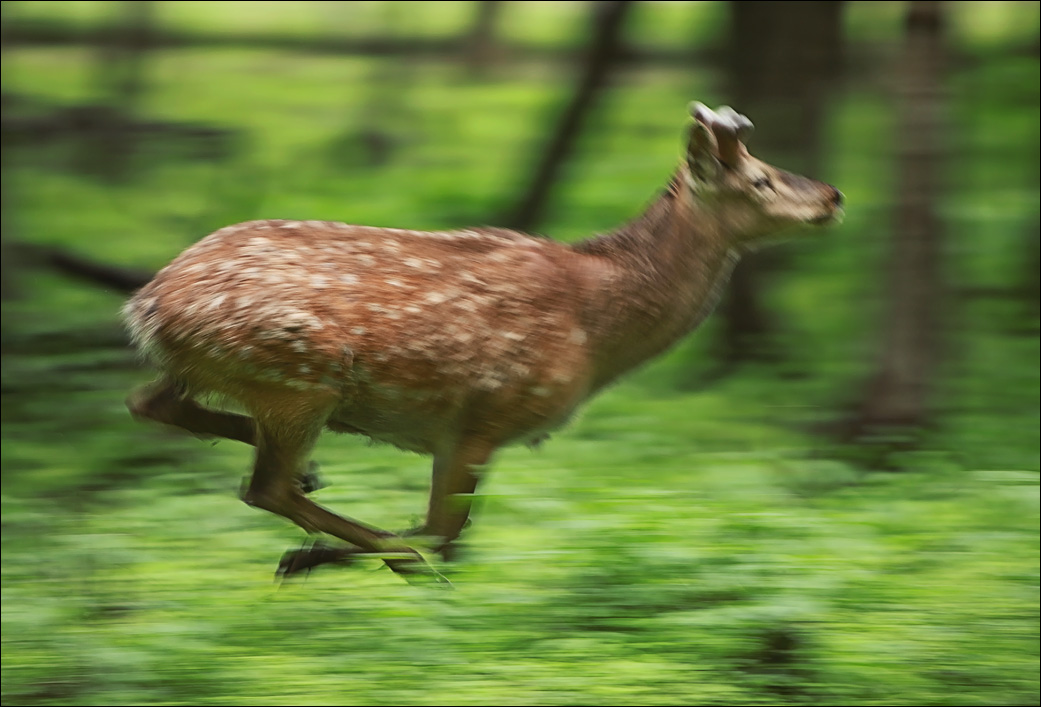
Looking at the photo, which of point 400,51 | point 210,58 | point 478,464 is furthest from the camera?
point 210,58

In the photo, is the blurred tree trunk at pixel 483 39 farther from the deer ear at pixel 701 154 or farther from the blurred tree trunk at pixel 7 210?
the deer ear at pixel 701 154

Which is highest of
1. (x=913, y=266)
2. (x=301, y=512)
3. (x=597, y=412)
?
(x=913, y=266)

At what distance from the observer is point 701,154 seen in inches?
247

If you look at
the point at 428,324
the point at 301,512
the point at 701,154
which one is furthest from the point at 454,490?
the point at 701,154

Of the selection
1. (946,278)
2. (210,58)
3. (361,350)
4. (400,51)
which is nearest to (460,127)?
(400,51)

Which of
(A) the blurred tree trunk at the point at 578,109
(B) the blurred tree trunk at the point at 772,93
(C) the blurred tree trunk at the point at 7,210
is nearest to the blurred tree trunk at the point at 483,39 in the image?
(C) the blurred tree trunk at the point at 7,210

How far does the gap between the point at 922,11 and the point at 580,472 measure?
302 cm

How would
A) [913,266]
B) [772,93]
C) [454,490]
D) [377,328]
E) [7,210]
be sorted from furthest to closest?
[7,210]
[772,93]
[913,266]
[454,490]
[377,328]

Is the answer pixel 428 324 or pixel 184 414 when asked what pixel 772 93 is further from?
pixel 184 414

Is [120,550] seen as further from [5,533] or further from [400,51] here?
[400,51]

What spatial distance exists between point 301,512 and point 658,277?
1712mm

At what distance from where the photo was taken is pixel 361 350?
18.5 ft

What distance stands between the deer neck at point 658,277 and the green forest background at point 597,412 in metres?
0.74

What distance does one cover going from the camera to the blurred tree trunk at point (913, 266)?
827cm
